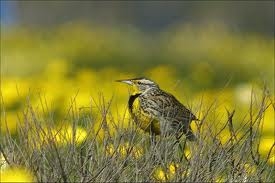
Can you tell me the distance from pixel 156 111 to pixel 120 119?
2.53 ft

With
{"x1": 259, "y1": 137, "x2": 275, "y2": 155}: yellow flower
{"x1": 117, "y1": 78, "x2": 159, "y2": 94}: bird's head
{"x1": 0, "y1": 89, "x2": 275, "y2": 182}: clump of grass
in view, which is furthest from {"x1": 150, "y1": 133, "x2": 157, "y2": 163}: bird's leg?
{"x1": 117, "y1": 78, "x2": 159, "y2": 94}: bird's head

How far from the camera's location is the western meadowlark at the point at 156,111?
16.1ft

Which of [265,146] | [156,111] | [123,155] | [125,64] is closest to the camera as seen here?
[123,155]

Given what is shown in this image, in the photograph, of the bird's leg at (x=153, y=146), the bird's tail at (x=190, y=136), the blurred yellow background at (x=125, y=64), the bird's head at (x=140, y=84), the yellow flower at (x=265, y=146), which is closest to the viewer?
the bird's leg at (x=153, y=146)

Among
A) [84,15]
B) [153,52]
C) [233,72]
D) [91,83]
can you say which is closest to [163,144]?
[91,83]

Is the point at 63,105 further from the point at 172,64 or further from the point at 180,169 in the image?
the point at 172,64

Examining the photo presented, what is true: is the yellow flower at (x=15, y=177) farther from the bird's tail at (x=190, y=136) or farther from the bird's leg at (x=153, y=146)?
the bird's tail at (x=190, y=136)

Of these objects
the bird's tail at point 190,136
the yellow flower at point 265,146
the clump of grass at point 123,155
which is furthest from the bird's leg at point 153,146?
the yellow flower at point 265,146

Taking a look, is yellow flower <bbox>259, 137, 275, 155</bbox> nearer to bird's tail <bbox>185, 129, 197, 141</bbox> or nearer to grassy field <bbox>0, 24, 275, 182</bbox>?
grassy field <bbox>0, 24, 275, 182</bbox>

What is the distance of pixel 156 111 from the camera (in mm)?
5426

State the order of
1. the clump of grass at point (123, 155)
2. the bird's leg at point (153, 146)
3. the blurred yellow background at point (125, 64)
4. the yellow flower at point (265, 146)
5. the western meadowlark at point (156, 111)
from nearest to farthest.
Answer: the clump of grass at point (123, 155) < the bird's leg at point (153, 146) < the western meadowlark at point (156, 111) < the yellow flower at point (265, 146) < the blurred yellow background at point (125, 64)

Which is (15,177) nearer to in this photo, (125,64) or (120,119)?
(120,119)

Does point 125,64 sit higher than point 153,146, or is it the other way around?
point 153,146

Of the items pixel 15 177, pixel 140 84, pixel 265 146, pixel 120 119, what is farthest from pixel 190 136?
pixel 15 177
